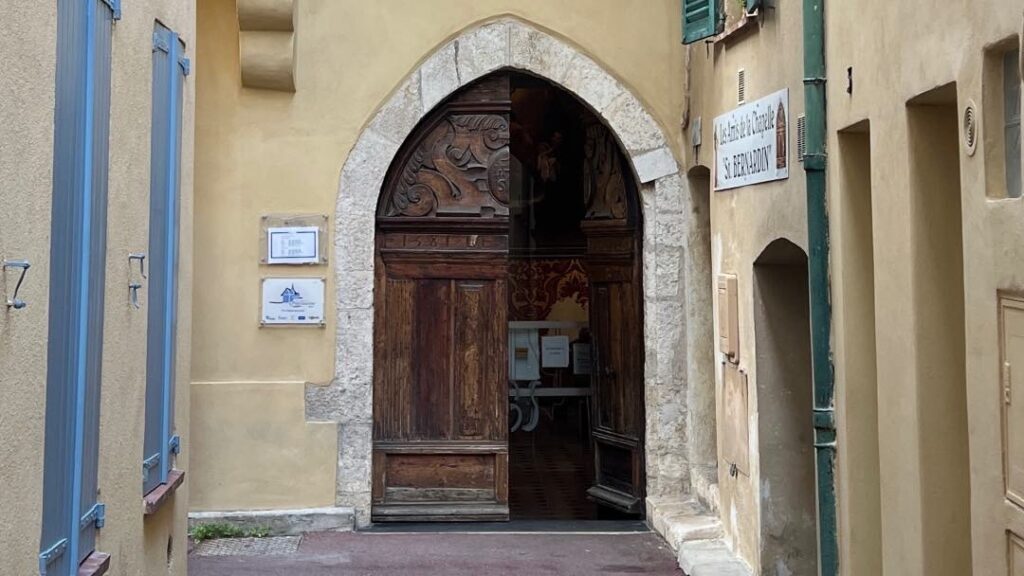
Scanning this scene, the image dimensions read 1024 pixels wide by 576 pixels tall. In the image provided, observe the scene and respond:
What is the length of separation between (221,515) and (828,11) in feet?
15.9

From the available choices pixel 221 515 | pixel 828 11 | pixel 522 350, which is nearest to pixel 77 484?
pixel 828 11

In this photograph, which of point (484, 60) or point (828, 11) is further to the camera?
point (484, 60)

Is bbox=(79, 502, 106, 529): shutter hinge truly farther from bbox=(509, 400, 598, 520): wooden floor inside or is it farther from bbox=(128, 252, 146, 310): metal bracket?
bbox=(509, 400, 598, 520): wooden floor inside

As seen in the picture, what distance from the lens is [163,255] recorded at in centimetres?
515

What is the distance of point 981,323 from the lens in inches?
132

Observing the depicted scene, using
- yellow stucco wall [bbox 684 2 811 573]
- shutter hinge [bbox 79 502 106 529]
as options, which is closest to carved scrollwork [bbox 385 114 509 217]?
yellow stucco wall [bbox 684 2 811 573]

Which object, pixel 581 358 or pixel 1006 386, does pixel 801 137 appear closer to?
pixel 1006 386

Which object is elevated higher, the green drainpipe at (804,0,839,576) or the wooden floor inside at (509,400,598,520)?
the green drainpipe at (804,0,839,576)

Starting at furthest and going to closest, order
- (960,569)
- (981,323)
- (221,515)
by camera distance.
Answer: (221,515), (960,569), (981,323)

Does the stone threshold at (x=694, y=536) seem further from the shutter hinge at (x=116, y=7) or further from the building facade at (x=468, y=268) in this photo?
the shutter hinge at (x=116, y=7)

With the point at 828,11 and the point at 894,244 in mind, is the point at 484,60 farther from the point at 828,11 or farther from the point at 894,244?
the point at 894,244

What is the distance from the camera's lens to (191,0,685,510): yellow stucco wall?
765 cm

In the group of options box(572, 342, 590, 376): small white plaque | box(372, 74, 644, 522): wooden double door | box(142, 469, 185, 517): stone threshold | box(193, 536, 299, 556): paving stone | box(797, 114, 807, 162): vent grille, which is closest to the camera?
box(142, 469, 185, 517): stone threshold

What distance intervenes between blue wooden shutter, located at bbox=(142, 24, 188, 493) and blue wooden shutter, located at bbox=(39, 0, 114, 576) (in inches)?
37.5
